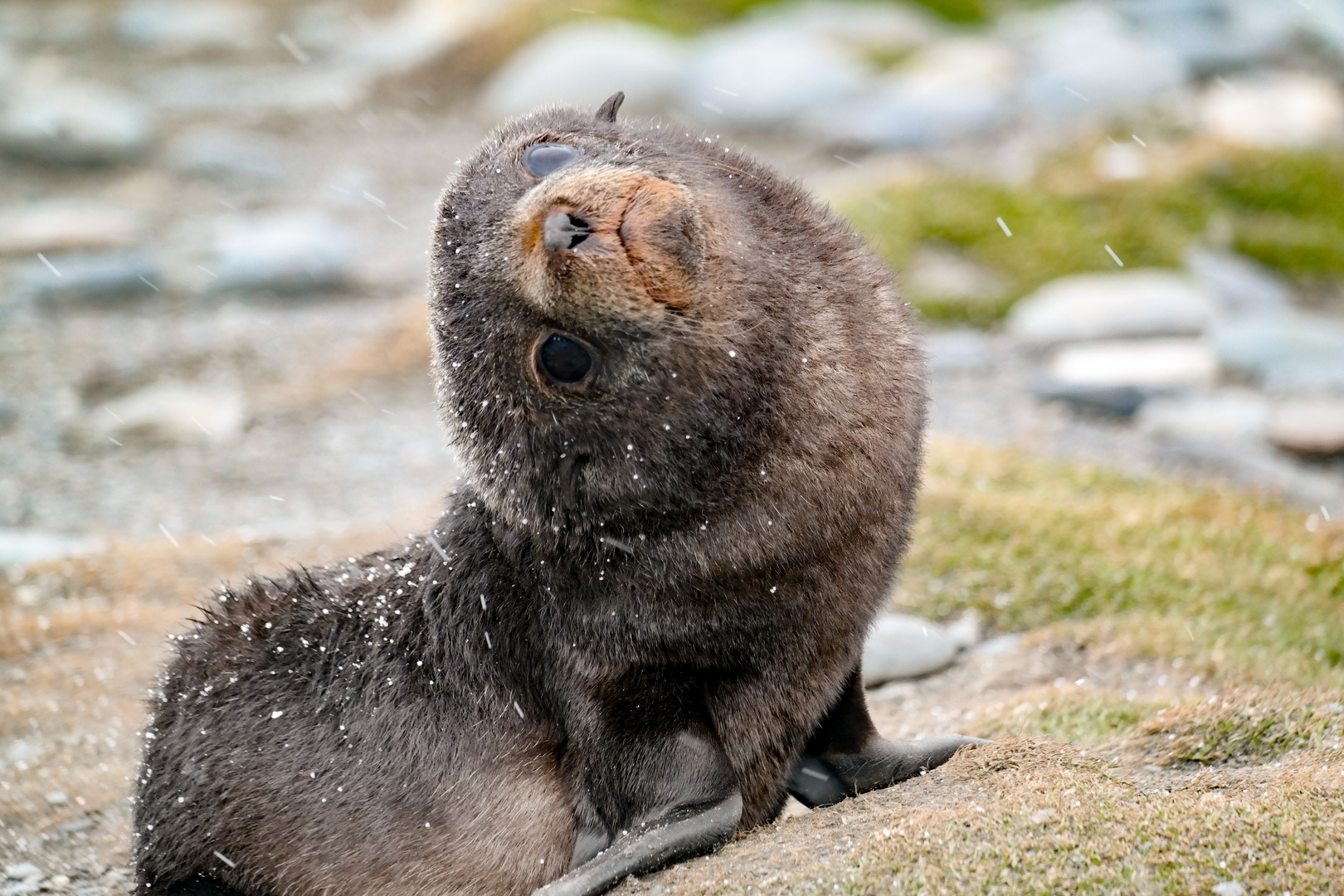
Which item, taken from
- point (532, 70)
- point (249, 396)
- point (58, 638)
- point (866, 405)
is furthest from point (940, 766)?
point (532, 70)

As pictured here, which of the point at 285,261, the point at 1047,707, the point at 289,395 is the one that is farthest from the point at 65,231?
the point at 1047,707

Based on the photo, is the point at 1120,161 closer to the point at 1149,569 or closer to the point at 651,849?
the point at 1149,569

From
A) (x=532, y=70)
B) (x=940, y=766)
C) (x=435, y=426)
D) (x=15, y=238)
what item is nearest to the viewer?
(x=940, y=766)

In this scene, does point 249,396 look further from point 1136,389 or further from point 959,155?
point 959,155

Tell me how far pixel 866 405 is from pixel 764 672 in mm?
677

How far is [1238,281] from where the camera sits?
10.2m

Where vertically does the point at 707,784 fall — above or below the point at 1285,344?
above

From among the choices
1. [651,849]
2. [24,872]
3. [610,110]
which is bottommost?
[24,872]

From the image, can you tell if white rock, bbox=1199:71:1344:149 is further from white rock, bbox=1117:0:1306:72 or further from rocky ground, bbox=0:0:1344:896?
white rock, bbox=1117:0:1306:72

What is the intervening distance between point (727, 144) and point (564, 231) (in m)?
1.80

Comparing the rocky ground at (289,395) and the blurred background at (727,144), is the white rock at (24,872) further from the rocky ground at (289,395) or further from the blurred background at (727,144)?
the blurred background at (727,144)

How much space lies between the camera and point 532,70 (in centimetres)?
1540

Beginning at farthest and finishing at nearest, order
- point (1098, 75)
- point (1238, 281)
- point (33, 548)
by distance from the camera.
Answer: point (1098, 75) → point (1238, 281) → point (33, 548)

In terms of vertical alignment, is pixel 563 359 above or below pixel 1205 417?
above
